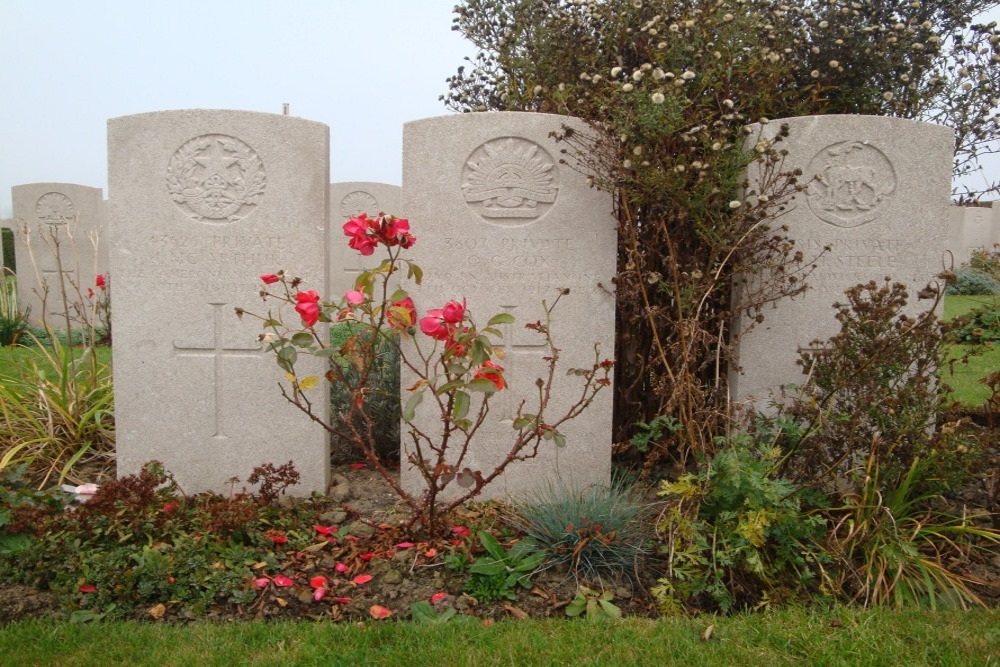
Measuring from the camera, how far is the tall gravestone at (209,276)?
156 inches

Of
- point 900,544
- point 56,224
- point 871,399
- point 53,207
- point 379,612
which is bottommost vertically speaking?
point 379,612

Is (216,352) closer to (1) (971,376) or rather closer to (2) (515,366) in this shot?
(2) (515,366)

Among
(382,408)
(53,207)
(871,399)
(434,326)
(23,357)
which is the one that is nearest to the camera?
(434,326)

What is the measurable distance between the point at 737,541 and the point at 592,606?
24.2 inches

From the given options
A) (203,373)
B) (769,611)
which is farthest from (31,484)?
(769,611)

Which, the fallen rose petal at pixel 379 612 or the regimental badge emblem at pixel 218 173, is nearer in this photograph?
the fallen rose petal at pixel 379 612

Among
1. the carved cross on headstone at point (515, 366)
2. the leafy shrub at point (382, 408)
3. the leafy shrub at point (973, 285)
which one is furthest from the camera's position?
the leafy shrub at point (973, 285)

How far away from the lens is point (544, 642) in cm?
262

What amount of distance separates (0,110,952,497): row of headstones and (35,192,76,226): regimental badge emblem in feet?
22.3

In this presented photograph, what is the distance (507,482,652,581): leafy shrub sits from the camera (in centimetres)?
317

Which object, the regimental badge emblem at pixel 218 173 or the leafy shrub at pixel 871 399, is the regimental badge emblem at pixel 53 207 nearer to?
the regimental badge emblem at pixel 218 173

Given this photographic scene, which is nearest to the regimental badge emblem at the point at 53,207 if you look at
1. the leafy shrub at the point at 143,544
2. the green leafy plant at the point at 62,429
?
the green leafy plant at the point at 62,429

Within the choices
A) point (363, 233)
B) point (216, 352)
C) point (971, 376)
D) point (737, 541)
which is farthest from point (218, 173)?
point (971, 376)

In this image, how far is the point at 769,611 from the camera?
290cm
